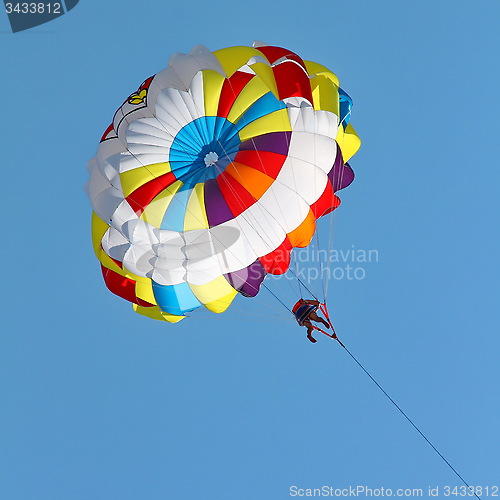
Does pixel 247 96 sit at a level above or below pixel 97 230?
above

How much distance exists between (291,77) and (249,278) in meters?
3.74

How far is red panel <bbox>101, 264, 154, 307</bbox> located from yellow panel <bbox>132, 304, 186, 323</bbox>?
0.23m

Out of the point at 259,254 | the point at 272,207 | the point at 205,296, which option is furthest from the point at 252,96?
the point at 205,296

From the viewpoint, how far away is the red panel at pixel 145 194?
1280 cm

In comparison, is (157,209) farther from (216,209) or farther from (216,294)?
(216,294)

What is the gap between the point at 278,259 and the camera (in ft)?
43.8

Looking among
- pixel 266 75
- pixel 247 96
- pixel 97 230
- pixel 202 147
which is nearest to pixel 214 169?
pixel 202 147

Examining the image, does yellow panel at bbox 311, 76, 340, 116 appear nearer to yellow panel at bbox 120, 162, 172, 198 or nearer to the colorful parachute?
the colorful parachute

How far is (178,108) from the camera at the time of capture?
12859mm

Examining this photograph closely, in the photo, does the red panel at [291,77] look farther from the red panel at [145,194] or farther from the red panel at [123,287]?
the red panel at [123,287]

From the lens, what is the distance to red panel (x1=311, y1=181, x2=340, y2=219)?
13.4m

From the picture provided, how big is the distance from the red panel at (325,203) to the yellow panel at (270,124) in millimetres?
1409

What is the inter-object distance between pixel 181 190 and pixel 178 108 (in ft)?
4.79

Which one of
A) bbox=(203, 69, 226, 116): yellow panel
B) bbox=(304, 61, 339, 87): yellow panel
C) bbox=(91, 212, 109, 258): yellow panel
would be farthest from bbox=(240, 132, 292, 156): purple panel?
bbox=(91, 212, 109, 258): yellow panel
